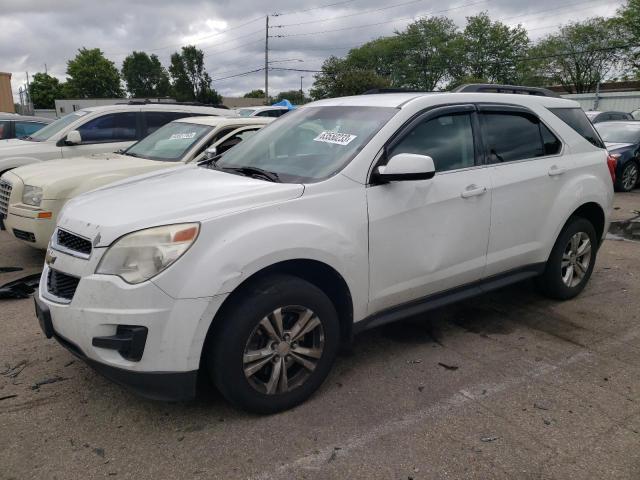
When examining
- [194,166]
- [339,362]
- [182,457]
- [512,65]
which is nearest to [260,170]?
[194,166]

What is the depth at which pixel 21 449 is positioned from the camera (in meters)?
2.58

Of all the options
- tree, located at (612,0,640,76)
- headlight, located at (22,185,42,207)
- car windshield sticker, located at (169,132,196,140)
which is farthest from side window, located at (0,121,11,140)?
tree, located at (612,0,640,76)

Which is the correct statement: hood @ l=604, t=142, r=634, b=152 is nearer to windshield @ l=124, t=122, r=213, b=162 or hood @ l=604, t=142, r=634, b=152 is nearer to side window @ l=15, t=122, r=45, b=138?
windshield @ l=124, t=122, r=213, b=162

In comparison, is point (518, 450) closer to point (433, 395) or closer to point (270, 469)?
point (433, 395)

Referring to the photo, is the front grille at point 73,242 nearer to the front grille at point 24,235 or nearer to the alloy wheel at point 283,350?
the alloy wheel at point 283,350

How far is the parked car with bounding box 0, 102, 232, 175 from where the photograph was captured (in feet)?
23.6

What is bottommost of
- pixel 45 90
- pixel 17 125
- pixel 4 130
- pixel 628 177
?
pixel 628 177

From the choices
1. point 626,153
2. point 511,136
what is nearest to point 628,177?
point 626,153

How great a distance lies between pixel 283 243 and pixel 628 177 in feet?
36.6

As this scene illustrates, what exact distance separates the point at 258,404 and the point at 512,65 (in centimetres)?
7510

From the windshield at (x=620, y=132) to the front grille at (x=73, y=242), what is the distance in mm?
12324

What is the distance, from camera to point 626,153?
37.0 feet

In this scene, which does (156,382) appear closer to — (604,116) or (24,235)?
(24,235)

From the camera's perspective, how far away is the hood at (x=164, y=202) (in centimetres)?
259
